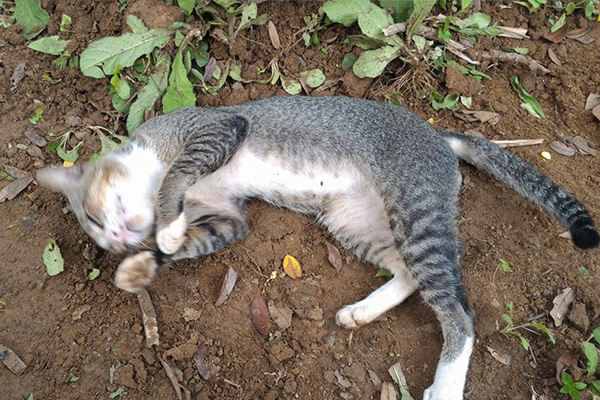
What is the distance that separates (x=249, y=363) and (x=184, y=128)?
6.26 ft

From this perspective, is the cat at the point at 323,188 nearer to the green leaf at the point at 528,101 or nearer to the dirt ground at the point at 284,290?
the dirt ground at the point at 284,290

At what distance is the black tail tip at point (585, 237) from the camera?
361cm

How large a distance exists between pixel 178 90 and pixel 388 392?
311cm

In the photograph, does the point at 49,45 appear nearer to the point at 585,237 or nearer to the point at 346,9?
the point at 346,9

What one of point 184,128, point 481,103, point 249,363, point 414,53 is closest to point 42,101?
point 184,128

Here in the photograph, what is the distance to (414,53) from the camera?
190 inches

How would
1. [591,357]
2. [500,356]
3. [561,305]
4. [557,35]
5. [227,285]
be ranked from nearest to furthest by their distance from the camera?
[591,357] < [500,356] < [561,305] < [227,285] < [557,35]

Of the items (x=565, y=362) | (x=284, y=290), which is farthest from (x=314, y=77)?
(x=565, y=362)

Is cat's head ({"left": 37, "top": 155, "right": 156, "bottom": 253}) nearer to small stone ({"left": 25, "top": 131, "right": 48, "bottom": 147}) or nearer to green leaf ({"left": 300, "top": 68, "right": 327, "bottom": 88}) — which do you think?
small stone ({"left": 25, "top": 131, "right": 48, "bottom": 147})

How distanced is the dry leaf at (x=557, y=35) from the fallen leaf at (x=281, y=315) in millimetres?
3709

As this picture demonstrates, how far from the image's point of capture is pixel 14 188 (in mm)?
4461

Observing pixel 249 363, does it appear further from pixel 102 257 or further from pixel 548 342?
pixel 548 342

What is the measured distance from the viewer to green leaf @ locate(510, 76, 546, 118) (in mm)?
4898

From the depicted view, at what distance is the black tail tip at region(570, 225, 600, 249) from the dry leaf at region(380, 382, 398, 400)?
161 centimetres
